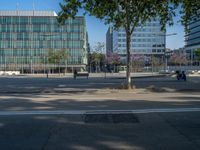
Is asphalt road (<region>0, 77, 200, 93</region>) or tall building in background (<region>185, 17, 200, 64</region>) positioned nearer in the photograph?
asphalt road (<region>0, 77, 200, 93</region>)

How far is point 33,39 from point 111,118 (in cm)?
13052

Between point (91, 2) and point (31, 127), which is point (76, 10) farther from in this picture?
point (31, 127)

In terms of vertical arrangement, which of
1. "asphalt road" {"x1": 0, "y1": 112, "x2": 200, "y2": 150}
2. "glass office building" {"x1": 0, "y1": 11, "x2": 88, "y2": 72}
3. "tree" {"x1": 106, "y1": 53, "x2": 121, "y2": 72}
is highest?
"glass office building" {"x1": 0, "y1": 11, "x2": 88, "y2": 72}

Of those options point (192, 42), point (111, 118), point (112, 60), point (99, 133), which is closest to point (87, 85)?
point (111, 118)

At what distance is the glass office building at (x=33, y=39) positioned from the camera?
13962 cm

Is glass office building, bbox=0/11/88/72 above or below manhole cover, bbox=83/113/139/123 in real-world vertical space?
above

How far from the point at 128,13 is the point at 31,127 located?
61.2 ft

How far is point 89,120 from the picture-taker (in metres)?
12.1

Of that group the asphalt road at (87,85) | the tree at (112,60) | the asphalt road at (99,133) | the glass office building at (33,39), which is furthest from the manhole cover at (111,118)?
the glass office building at (33,39)

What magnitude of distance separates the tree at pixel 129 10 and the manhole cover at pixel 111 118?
15.0 metres

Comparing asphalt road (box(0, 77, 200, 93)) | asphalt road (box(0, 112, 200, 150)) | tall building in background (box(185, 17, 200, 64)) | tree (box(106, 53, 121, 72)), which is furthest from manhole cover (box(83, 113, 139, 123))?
tall building in background (box(185, 17, 200, 64))

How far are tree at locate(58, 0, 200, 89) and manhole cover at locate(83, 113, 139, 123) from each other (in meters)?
15.0

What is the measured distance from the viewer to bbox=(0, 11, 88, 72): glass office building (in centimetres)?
13962

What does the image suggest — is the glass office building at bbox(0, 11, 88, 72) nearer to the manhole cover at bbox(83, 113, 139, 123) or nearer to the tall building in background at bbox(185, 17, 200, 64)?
the tall building in background at bbox(185, 17, 200, 64)
